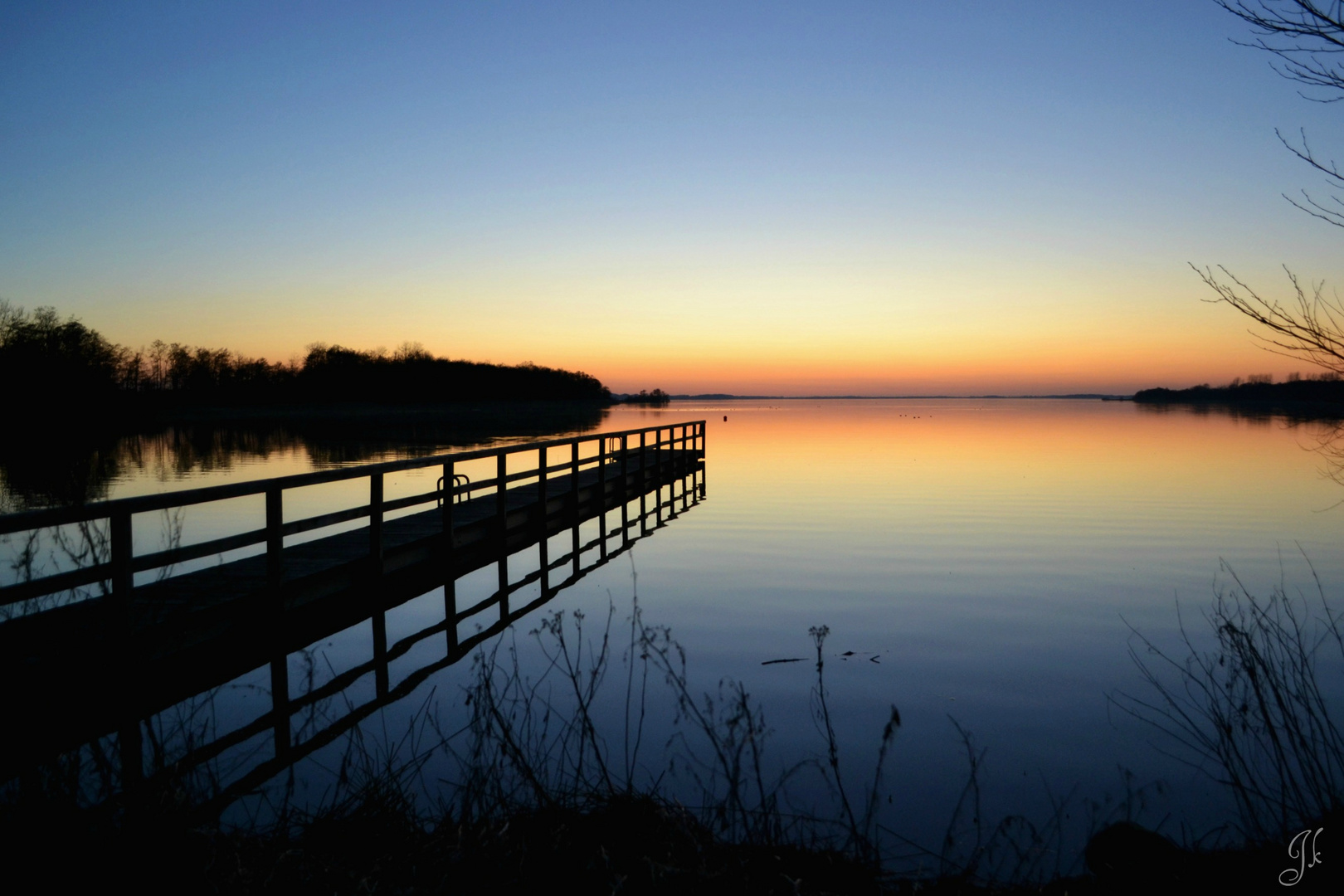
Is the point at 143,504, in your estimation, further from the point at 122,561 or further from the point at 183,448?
the point at 183,448

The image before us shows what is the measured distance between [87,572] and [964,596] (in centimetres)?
938

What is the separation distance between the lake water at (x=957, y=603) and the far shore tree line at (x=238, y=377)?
8.75 m

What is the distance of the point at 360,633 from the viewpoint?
907cm

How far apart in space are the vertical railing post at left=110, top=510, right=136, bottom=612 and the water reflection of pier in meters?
0.01

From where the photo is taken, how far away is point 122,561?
569 cm

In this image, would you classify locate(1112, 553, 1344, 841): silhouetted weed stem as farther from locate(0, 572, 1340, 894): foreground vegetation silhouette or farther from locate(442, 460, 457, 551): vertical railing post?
locate(442, 460, 457, 551): vertical railing post

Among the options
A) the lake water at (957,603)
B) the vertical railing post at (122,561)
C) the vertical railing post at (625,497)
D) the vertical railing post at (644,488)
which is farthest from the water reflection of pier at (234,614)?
the vertical railing post at (644,488)

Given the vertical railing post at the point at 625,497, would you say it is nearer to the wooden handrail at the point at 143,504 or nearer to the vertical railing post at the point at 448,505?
the vertical railing post at the point at 448,505

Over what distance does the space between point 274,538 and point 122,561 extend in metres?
1.96

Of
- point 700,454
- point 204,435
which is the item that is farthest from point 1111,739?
point 204,435

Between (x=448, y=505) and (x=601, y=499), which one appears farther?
(x=601, y=499)

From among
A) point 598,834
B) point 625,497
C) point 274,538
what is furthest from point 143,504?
point 625,497

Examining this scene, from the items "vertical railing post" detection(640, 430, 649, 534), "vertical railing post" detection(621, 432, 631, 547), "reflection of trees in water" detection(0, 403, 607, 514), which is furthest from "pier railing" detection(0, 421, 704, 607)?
"vertical railing post" detection(640, 430, 649, 534)

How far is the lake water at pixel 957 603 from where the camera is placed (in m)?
5.94
